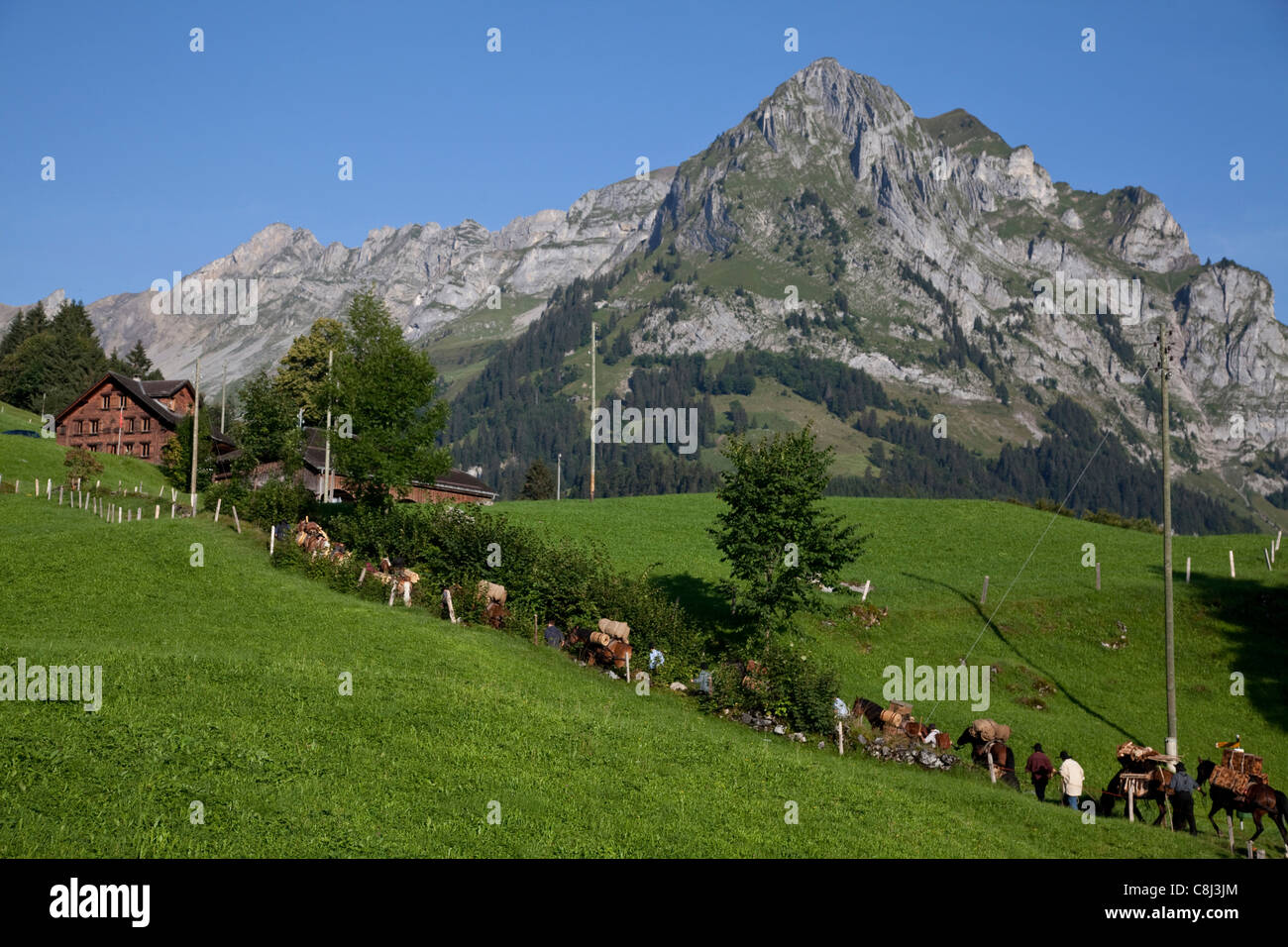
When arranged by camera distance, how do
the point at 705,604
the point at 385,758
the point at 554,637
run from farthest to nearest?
the point at 705,604
the point at 554,637
the point at 385,758

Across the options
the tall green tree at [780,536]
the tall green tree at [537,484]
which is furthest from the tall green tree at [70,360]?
the tall green tree at [780,536]

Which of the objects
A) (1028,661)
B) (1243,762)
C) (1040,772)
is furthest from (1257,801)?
(1028,661)

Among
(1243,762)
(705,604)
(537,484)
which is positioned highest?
(537,484)

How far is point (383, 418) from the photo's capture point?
5306 centimetres

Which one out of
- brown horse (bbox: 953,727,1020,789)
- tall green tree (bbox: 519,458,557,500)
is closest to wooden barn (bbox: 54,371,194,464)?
tall green tree (bbox: 519,458,557,500)

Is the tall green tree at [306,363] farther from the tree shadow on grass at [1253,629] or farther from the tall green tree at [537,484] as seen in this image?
the tree shadow on grass at [1253,629]

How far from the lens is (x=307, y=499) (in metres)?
57.5

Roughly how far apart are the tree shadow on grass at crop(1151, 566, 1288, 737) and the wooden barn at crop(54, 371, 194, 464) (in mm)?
98906

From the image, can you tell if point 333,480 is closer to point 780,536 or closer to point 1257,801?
point 780,536

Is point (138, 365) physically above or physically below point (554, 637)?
above

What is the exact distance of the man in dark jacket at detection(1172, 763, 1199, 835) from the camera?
27.8 m

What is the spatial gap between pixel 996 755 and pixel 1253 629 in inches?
985

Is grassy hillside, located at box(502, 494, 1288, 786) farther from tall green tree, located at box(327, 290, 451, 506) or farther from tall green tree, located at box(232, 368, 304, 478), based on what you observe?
tall green tree, located at box(232, 368, 304, 478)
